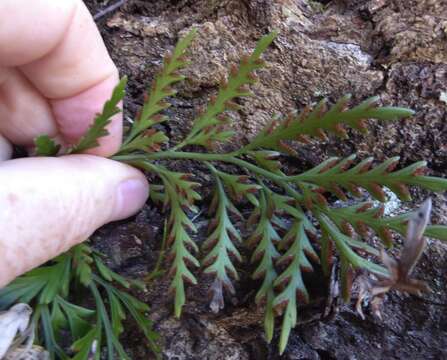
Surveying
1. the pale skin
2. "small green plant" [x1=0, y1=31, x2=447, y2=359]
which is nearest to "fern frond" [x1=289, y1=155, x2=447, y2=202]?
"small green plant" [x1=0, y1=31, x2=447, y2=359]

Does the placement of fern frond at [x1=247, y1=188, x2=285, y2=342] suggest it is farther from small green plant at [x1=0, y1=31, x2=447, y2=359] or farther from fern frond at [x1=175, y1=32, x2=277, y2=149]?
fern frond at [x1=175, y1=32, x2=277, y2=149]

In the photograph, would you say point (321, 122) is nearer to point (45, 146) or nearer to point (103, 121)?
point (103, 121)

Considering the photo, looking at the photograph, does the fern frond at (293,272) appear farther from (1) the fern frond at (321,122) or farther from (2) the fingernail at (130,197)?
(2) the fingernail at (130,197)

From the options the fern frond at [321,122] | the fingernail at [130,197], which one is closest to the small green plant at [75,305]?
the fingernail at [130,197]

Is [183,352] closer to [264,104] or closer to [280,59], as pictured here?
[264,104]

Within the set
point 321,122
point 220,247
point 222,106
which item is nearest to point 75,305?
point 220,247

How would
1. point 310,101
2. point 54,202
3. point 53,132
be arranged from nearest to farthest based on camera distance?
point 54,202 < point 310,101 < point 53,132
